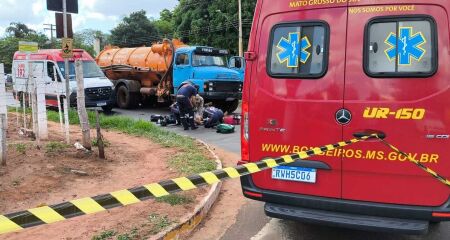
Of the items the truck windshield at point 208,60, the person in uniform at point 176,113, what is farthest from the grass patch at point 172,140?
the truck windshield at point 208,60

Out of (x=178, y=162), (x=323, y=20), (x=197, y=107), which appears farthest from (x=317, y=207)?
(x=197, y=107)

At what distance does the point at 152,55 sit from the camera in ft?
61.4

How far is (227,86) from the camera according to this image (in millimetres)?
16766

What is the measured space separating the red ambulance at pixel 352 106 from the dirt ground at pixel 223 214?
72cm

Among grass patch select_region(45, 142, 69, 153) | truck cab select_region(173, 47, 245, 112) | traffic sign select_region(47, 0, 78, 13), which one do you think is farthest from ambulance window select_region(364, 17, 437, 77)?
truck cab select_region(173, 47, 245, 112)

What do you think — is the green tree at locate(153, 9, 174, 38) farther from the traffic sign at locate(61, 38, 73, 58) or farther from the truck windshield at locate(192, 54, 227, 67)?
the traffic sign at locate(61, 38, 73, 58)

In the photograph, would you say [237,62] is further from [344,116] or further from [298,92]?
[344,116]

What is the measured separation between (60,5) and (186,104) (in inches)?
183

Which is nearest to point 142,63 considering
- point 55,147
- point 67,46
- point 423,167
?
point 67,46

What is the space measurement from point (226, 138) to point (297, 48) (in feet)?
24.4

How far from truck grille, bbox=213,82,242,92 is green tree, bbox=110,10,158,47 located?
37824 millimetres

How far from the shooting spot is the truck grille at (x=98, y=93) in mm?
16922

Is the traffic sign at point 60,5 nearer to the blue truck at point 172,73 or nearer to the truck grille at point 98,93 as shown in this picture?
the blue truck at point 172,73

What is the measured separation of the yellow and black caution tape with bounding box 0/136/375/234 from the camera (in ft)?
8.01
